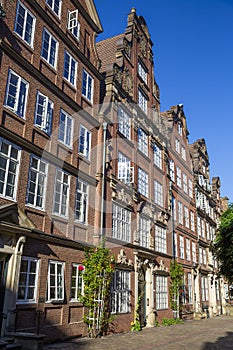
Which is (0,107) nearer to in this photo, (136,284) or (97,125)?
(97,125)

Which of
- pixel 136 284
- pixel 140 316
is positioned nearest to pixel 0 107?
pixel 136 284

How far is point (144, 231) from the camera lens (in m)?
20.3

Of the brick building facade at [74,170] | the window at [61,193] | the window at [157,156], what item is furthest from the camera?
the window at [157,156]

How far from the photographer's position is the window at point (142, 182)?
67.2ft

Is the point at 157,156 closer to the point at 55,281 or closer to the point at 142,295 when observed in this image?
the point at 142,295

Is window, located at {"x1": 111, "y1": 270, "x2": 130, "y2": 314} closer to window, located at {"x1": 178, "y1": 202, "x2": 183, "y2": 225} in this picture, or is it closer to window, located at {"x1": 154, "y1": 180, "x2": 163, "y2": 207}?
window, located at {"x1": 154, "y1": 180, "x2": 163, "y2": 207}

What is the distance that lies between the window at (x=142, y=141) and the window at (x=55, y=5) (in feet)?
27.9

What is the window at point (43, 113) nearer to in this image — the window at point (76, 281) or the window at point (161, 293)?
the window at point (76, 281)

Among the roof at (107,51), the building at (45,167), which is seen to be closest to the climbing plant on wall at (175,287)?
the building at (45,167)

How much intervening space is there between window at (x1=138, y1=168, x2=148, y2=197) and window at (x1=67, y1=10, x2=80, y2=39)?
8.22 metres

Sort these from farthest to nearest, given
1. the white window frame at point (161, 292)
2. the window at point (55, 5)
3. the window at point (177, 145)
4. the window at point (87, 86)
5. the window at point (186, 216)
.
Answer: the window at point (177, 145), the window at point (186, 216), the white window frame at point (161, 292), the window at point (87, 86), the window at point (55, 5)

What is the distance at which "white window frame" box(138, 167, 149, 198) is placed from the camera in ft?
67.2

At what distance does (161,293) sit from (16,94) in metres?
14.9

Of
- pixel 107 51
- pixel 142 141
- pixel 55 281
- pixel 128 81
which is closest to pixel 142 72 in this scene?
pixel 107 51
